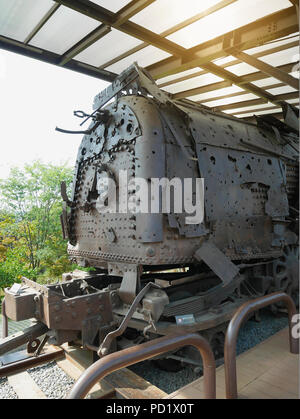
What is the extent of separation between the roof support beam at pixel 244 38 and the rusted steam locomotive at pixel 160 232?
3.18 ft

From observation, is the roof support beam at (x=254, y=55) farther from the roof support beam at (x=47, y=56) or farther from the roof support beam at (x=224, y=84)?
the roof support beam at (x=47, y=56)

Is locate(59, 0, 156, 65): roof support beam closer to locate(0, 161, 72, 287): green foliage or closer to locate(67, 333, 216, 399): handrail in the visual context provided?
locate(67, 333, 216, 399): handrail

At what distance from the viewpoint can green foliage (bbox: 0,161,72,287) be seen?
10.1 m

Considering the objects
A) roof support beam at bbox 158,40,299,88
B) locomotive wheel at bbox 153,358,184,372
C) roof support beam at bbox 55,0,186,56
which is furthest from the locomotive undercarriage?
roof support beam at bbox 158,40,299,88

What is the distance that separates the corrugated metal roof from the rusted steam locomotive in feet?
2.80

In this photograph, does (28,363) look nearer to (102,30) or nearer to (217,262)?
(217,262)

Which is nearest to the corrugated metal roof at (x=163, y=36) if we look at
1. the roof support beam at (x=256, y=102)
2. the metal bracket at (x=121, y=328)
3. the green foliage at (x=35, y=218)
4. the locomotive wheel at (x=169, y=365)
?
the roof support beam at (x=256, y=102)

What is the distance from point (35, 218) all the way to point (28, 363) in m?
7.68

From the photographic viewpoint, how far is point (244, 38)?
14.4 feet

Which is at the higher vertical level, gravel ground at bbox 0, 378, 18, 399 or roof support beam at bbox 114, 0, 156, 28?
roof support beam at bbox 114, 0, 156, 28

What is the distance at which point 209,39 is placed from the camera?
4.70 metres

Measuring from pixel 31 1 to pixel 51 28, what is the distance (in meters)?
0.59

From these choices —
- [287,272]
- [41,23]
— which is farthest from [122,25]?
[287,272]

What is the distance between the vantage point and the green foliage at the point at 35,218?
10.1 meters
